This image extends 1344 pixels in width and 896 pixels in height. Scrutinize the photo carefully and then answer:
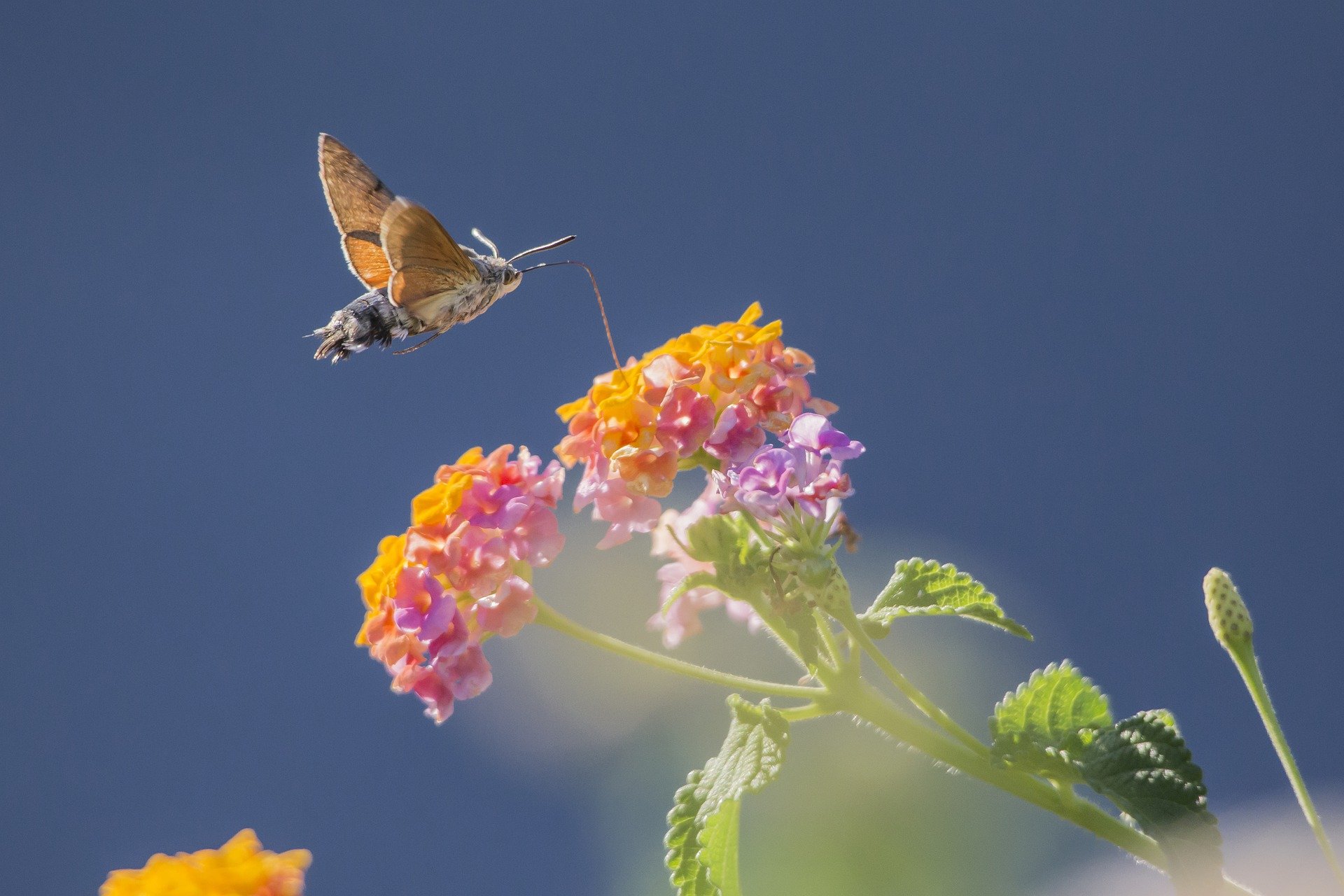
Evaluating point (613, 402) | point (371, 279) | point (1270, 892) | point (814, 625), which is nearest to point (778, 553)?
point (814, 625)

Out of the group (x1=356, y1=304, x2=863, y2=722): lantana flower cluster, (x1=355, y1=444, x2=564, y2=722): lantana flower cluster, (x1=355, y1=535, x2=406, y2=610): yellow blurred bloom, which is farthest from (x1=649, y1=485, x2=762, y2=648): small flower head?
(x1=355, y1=535, x2=406, y2=610): yellow blurred bloom

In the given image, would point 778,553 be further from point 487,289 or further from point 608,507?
point 487,289

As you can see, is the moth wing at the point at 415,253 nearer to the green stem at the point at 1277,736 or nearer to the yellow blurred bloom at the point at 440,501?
the yellow blurred bloom at the point at 440,501

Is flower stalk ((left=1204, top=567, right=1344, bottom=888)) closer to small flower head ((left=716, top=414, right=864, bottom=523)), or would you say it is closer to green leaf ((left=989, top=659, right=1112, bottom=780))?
green leaf ((left=989, top=659, right=1112, bottom=780))

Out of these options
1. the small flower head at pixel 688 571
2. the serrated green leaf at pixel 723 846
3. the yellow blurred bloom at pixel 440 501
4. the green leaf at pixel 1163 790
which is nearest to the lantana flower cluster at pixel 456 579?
the yellow blurred bloom at pixel 440 501

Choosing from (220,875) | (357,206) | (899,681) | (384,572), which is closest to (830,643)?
(899,681)

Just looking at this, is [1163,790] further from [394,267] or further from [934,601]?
[394,267]
